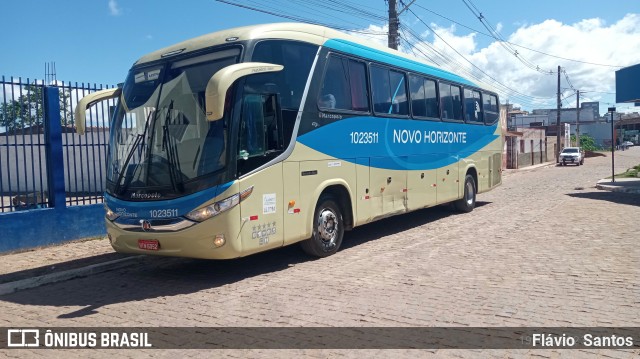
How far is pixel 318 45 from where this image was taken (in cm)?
826

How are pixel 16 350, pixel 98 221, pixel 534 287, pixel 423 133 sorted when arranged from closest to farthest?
pixel 16 350 < pixel 534 287 < pixel 98 221 < pixel 423 133

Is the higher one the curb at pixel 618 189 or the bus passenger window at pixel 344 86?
the bus passenger window at pixel 344 86

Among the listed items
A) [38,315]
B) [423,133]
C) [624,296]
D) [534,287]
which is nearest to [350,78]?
[423,133]

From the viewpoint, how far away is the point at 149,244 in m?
7.04

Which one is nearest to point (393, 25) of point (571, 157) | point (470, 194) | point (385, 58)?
point (470, 194)

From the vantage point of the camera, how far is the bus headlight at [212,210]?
6660mm

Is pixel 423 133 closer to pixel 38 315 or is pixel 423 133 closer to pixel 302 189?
pixel 302 189

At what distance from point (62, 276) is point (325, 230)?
4.15 m

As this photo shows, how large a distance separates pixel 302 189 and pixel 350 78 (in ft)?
7.93

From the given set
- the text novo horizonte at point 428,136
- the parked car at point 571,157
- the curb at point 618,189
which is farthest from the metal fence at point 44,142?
the parked car at point 571,157

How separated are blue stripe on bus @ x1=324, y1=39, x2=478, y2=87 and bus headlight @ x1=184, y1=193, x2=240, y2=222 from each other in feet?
10.9

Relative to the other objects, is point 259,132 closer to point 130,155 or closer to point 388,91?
point 130,155

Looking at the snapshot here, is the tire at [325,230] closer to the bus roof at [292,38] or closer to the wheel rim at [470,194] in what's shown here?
the bus roof at [292,38]

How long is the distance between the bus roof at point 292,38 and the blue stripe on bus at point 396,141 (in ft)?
4.14
